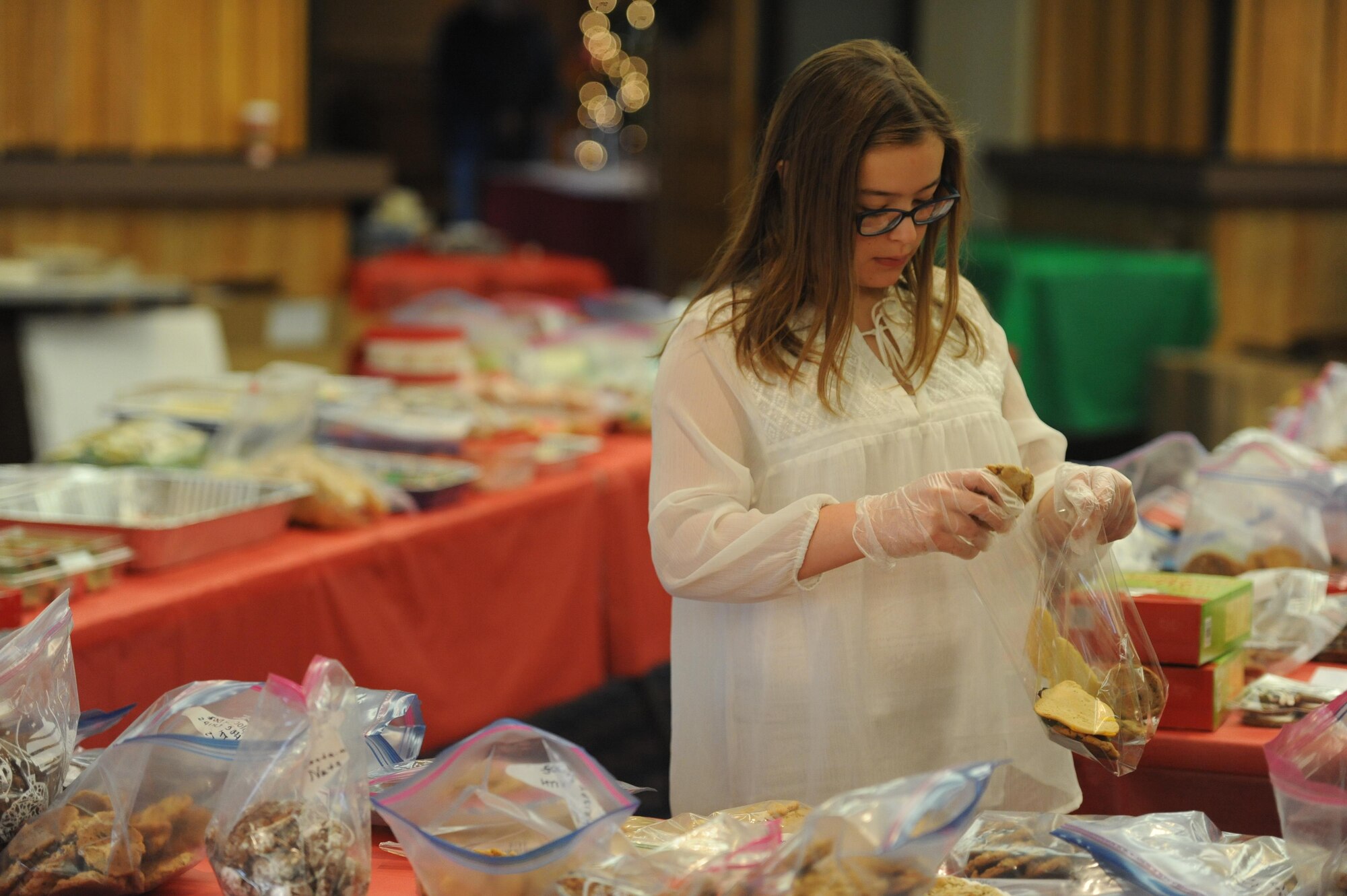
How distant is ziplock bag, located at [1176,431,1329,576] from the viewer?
221 centimetres

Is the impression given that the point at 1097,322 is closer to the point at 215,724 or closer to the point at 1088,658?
the point at 1088,658

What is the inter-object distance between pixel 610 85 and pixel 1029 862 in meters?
12.8

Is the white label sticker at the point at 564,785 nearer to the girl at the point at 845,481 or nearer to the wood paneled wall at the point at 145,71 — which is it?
the girl at the point at 845,481

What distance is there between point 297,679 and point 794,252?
1240 millimetres

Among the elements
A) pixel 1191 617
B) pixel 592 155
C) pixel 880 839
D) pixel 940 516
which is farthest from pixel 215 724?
pixel 592 155

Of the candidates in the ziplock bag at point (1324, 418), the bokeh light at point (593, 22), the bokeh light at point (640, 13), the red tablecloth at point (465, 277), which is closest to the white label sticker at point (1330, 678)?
the ziplock bag at point (1324, 418)

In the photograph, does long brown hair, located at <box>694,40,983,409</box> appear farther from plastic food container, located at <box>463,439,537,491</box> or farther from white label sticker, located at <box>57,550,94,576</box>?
plastic food container, located at <box>463,439,537,491</box>

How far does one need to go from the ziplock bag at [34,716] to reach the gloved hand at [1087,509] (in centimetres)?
103

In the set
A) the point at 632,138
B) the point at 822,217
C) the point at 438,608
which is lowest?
the point at 438,608

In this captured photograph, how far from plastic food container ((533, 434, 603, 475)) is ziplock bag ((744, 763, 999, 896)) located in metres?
2.14

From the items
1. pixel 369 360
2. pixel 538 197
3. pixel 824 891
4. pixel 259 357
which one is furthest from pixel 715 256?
pixel 538 197

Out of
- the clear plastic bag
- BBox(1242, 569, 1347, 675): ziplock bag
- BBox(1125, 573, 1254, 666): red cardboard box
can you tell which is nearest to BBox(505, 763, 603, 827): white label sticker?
BBox(1125, 573, 1254, 666): red cardboard box

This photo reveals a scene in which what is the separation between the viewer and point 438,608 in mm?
2754

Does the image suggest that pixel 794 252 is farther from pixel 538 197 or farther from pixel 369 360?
pixel 538 197
